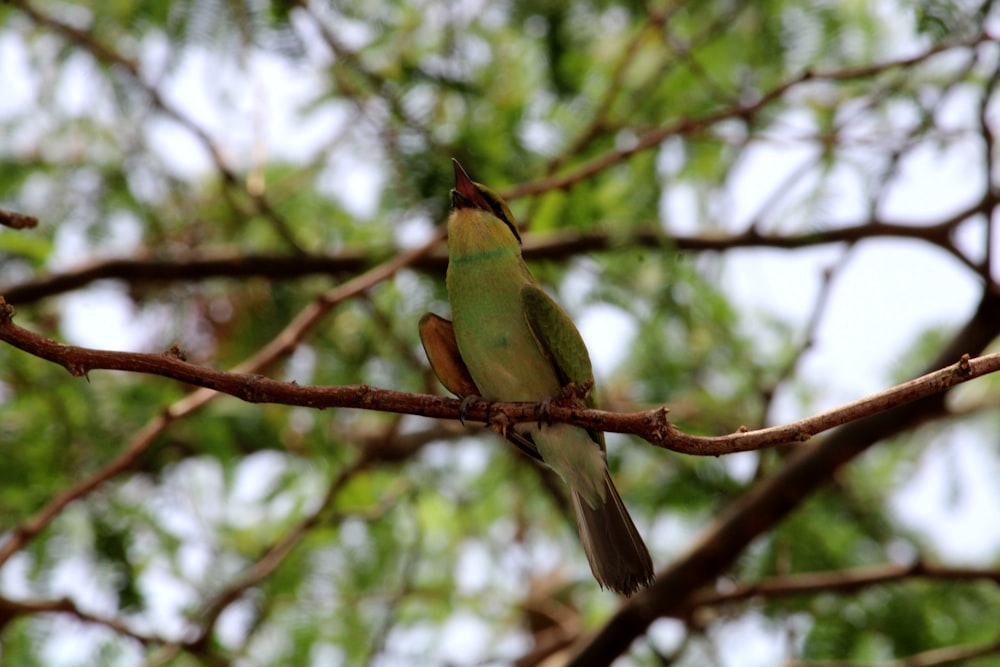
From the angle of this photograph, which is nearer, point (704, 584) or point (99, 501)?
point (99, 501)

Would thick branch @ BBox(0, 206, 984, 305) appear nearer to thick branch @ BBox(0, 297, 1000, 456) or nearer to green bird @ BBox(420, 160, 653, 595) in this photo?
green bird @ BBox(420, 160, 653, 595)

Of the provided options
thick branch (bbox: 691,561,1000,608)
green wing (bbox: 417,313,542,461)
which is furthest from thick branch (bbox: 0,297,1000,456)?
thick branch (bbox: 691,561,1000,608)

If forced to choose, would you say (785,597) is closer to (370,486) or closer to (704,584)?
(704,584)

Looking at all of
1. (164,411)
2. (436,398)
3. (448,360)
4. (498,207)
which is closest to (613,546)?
(448,360)

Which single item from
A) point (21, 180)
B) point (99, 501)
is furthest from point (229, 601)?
point (21, 180)

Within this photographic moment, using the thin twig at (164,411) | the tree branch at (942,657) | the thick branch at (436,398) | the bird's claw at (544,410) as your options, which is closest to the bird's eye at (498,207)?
the thin twig at (164,411)

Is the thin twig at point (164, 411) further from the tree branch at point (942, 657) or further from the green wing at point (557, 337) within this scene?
the tree branch at point (942, 657)

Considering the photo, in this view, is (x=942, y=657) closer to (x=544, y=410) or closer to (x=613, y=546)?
(x=613, y=546)

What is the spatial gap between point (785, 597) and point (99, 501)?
3.30 m

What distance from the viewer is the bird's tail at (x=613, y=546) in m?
3.94

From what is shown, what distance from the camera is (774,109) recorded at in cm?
592

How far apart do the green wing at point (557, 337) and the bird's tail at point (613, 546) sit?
429 millimetres

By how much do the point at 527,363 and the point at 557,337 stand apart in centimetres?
19

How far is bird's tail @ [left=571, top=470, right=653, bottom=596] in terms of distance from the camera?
394 centimetres
